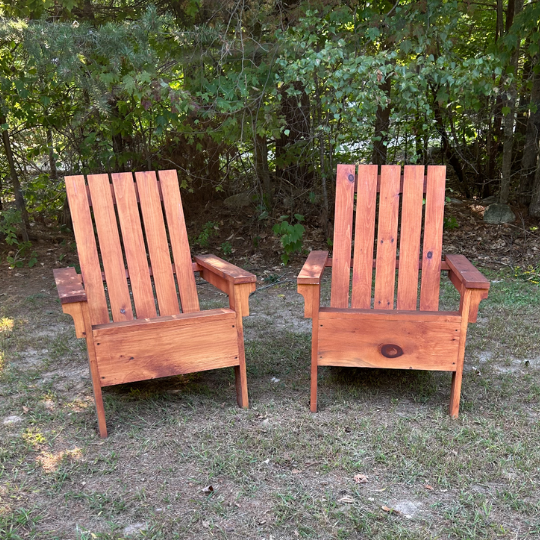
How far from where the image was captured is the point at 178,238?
2791mm

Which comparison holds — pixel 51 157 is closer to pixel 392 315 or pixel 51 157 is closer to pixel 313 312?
pixel 313 312

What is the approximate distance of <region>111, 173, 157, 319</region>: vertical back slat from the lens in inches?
106

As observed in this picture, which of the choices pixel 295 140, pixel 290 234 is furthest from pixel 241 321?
pixel 295 140

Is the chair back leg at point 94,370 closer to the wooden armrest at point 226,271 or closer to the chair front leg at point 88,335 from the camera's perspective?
the chair front leg at point 88,335

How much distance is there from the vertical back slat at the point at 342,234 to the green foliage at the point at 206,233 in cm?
312

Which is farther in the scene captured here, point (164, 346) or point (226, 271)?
point (226, 271)

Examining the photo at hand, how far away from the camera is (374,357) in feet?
8.02

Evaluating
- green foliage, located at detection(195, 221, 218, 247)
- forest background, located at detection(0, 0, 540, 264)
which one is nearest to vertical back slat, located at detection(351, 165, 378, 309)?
forest background, located at detection(0, 0, 540, 264)

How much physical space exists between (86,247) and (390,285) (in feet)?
5.24

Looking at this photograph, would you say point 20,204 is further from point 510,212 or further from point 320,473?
point 510,212

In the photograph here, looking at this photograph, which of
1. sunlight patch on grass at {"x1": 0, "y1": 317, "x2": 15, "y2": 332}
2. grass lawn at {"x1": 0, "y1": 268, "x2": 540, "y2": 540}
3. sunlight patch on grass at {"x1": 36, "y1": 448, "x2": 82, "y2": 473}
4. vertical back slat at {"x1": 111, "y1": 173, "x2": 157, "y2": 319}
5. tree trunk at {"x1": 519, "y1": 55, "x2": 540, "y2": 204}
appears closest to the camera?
grass lawn at {"x1": 0, "y1": 268, "x2": 540, "y2": 540}

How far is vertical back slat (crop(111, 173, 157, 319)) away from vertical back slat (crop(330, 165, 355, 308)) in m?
0.99

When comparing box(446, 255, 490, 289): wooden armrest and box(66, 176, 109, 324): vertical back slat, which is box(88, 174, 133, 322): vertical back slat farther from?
box(446, 255, 490, 289): wooden armrest

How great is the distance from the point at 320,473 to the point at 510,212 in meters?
4.67
